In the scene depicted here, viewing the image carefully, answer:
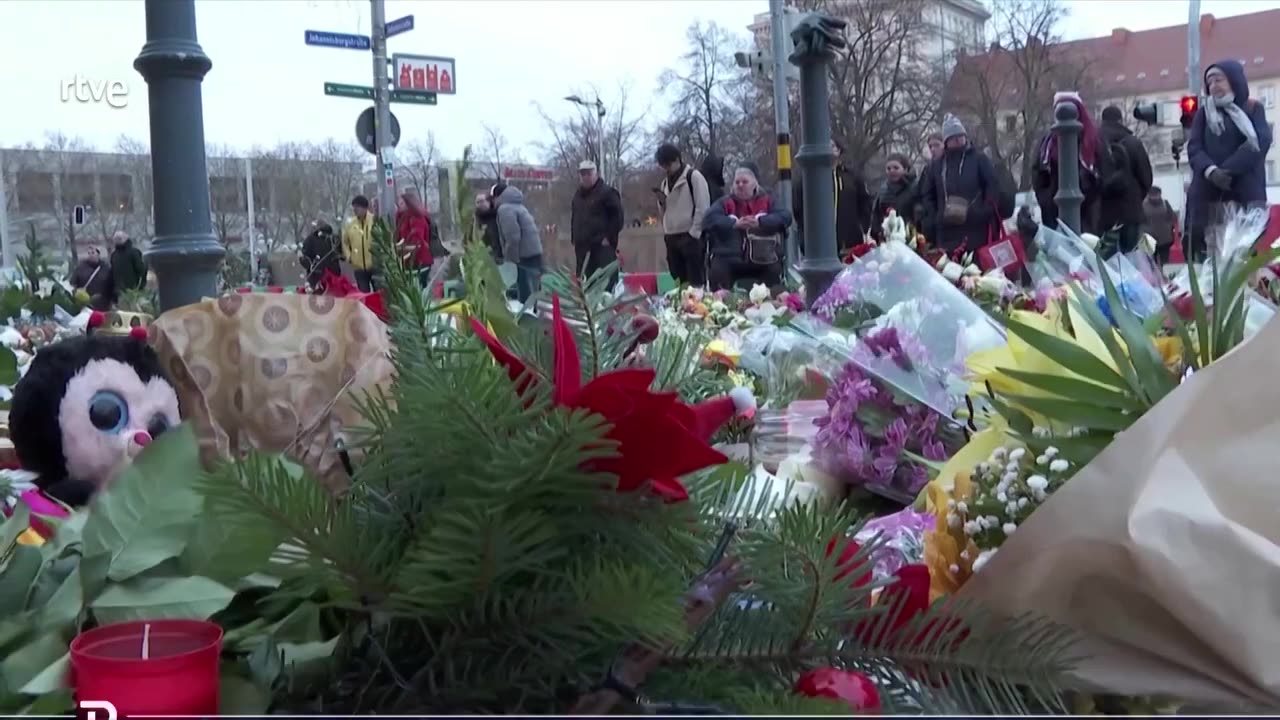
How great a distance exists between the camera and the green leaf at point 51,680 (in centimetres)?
88

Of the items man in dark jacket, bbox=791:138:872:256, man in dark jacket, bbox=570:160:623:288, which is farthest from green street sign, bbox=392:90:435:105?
man in dark jacket, bbox=791:138:872:256

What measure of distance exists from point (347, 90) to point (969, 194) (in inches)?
280

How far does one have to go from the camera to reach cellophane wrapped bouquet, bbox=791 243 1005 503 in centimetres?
212

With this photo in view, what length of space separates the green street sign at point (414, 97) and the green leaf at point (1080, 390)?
40.4 feet

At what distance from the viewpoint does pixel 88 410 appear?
1589mm

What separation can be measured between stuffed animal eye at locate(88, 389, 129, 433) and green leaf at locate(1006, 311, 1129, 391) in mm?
1139

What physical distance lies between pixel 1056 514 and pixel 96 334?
1273 millimetres

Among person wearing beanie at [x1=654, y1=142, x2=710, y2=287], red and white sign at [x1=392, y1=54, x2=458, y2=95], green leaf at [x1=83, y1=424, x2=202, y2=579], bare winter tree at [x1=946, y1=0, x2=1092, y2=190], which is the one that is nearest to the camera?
green leaf at [x1=83, y1=424, x2=202, y2=579]

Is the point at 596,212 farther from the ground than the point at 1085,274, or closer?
farther from the ground

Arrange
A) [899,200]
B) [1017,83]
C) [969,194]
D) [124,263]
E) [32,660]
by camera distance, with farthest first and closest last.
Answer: [1017,83] < [124,263] < [899,200] < [969,194] < [32,660]

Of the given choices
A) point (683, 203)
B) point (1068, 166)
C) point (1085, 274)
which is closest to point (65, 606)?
point (1085, 274)

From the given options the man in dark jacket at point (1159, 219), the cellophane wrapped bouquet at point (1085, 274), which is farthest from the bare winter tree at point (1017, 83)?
the cellophane wrapped bouquet at point (1085, 274)

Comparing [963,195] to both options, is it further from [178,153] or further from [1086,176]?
[178,153]

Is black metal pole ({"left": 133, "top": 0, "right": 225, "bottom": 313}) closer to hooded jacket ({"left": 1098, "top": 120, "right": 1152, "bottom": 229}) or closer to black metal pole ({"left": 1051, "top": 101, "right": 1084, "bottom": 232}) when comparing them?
black metal pole ({"left": 1051, "top": 101, "right": 1084, "bottom": 232})
